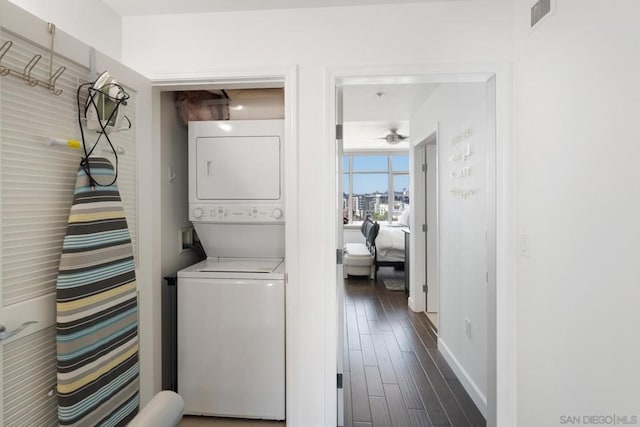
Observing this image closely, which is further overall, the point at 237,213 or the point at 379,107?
the point at 379,107

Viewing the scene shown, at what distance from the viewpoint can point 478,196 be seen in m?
2.12

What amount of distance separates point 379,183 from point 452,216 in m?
4.72

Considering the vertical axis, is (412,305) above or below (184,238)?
below

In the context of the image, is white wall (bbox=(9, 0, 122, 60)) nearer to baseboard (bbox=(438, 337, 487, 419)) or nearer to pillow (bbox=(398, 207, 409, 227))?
baseboard (bbox=(438, 337, 487, 419))

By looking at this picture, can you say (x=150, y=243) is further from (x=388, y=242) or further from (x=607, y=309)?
(x=388, y=242)

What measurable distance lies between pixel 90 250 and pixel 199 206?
35.9 inches

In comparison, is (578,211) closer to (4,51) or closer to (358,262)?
(4,51)

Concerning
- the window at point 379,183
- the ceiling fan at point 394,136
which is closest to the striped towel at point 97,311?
the ceiling fan at point 394,136

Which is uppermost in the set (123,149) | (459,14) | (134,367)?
(459,14)

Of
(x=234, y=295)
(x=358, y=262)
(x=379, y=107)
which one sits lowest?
(x=358, y=262)

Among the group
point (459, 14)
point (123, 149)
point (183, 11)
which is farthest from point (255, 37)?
point (459, 14)

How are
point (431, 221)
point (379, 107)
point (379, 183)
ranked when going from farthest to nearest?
1. point (379, 183)
2. point (431, 221)
3. point (379, 107)

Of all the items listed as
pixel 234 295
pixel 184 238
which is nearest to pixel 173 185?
pixel 184 238

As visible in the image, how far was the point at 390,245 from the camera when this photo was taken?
577cm
